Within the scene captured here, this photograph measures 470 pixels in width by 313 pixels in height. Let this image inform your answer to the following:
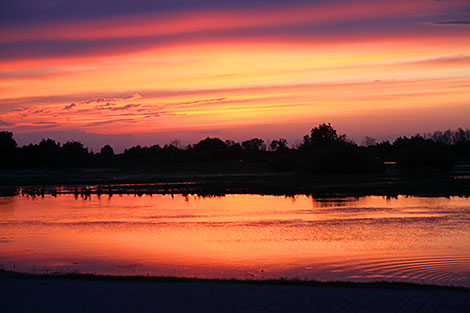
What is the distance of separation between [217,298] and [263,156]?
12500cm

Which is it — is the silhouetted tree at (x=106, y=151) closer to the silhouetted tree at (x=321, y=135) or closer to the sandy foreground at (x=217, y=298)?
the silhouetted tree at (x=321, y=135)

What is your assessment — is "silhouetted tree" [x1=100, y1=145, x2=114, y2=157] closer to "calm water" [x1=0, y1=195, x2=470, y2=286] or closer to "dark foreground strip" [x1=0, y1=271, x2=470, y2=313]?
"calm water" [x1=0, y1=195, x2=470, y2=286]

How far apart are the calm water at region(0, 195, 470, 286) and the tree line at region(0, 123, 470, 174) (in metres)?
31.9

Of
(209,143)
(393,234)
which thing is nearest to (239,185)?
(393,234)

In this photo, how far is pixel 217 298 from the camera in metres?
10.0

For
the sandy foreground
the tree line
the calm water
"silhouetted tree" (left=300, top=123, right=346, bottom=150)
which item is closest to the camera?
the sandy foreground

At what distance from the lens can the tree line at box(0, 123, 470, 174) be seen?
65312mm

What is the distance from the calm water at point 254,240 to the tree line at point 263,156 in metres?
31.9

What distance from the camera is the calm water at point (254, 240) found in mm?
14294

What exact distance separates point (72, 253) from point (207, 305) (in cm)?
951

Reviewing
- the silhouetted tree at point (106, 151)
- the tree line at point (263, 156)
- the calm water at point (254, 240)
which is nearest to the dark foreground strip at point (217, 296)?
the calm water at point (254, 240)

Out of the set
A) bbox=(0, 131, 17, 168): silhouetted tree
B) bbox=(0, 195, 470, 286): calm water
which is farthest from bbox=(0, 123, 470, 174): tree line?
bbox=(0, 195, 470, 286): calm water

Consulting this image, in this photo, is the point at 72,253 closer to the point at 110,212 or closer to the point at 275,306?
the point at 275,306

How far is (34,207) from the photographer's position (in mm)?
34594
